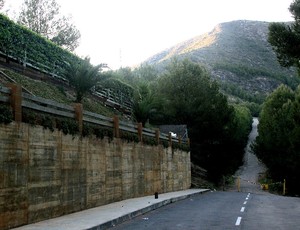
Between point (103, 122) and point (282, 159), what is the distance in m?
35.0

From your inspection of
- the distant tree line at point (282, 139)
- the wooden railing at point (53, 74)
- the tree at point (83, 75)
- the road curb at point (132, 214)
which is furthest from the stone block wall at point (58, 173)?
the distant tree line at point (282, 139)

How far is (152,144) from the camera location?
88.1 feet

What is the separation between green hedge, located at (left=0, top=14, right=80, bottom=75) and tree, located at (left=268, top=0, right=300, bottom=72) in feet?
44.9

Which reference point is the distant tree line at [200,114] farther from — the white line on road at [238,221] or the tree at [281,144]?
the white line on road at [238,221]

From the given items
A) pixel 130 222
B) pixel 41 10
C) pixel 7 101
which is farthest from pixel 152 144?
pixel 41 10

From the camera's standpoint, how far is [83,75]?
2617cm

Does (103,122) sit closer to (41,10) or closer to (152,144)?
(152,144)

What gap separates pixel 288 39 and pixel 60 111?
1007 centimetres

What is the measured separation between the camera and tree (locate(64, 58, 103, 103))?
26078 millimetres

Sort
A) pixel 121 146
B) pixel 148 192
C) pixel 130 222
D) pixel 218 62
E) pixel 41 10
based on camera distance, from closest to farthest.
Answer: pixel 130 222
pixel 121 146
pixel 148 192
pixel 41 10
pixel 218 62

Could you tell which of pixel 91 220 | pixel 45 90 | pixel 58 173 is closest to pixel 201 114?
pixel 45 90

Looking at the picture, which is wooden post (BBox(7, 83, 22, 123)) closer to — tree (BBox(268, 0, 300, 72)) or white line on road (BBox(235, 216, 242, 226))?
white line on road (BBox(235, 216, 242, 226))

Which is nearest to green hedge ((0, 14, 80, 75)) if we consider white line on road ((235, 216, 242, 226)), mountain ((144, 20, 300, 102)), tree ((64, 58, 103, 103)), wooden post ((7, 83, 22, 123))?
tree ((64, 58, 103, 103))

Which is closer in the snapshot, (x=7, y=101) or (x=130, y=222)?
(x=7, y=101)
